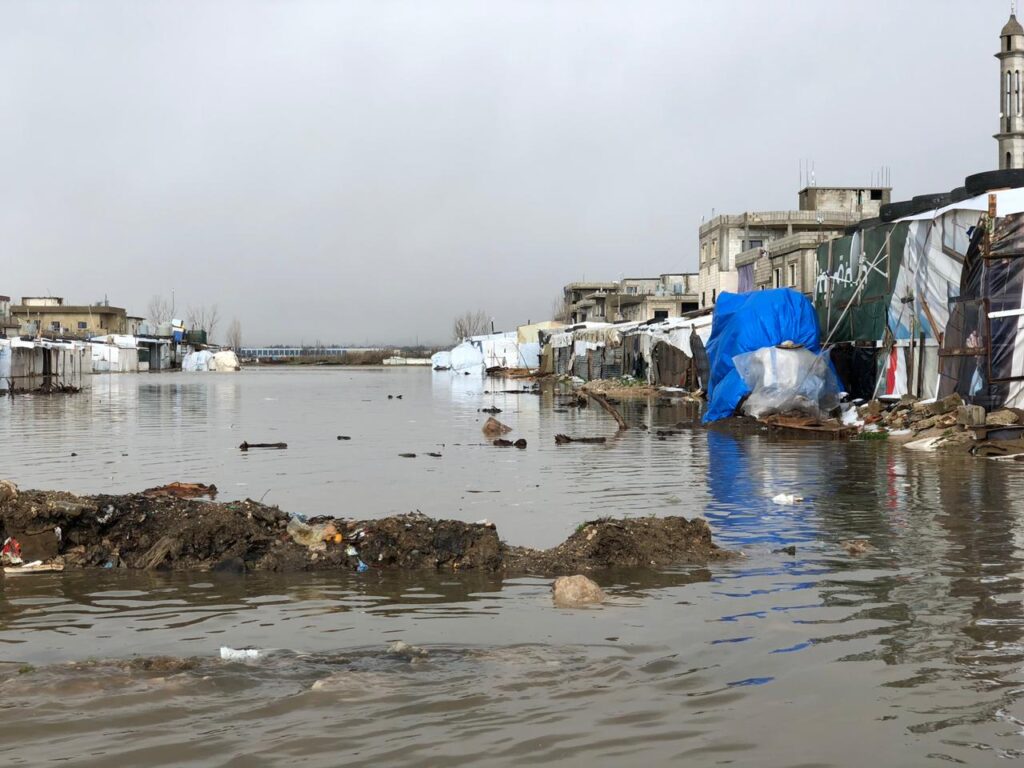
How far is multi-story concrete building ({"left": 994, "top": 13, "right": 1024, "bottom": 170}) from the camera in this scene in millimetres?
37750

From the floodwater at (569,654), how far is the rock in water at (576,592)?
15 centimetres

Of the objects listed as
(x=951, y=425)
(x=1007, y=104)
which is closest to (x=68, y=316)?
(x=1007, y=104)

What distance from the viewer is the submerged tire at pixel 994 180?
1967 centimetres

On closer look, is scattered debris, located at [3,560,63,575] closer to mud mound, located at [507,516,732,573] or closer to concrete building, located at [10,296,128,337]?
mud mound, located at [507,516,732,573]

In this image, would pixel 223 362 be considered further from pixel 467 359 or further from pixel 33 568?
pixel 33 568

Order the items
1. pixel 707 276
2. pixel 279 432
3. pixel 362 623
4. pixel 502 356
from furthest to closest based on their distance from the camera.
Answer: pixel 502 356 → pixel 707 276 → pixel 279 432 → pixel 362 623

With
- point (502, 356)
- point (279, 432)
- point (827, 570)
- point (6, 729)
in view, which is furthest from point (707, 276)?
point (6, 729)

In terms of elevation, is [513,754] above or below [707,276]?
below

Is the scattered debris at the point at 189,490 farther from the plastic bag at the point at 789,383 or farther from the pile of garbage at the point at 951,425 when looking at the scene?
the plastic bag at the point at 789,383

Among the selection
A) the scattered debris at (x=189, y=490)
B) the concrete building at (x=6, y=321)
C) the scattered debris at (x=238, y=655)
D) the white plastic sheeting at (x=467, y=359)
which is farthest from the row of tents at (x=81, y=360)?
the scattered debris at (x=238, y=655)

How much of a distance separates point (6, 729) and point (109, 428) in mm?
18029

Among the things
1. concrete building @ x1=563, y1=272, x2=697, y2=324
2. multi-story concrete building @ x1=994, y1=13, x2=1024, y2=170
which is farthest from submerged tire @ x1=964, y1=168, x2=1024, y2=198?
concrete building @ x1=563, y1=272, x2=697, y2=324

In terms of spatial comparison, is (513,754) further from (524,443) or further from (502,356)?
(502,356)

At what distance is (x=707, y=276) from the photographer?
6134 cm
